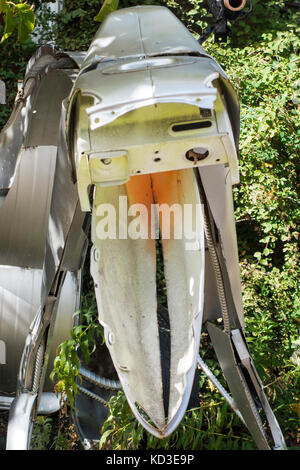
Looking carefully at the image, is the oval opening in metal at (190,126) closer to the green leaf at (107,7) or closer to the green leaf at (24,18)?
the green leaf at (107,7)

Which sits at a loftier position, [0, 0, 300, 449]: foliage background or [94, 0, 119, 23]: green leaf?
[94, 0, 119, 23]: green leaf

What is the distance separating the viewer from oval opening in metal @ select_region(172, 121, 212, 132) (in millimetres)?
2090

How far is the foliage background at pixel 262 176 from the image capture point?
4.02 meters

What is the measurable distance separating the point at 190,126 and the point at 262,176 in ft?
10.5

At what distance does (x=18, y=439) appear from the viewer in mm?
2641

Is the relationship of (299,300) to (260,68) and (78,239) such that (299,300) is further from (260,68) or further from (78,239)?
(78,239)

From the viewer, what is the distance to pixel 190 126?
210 cm

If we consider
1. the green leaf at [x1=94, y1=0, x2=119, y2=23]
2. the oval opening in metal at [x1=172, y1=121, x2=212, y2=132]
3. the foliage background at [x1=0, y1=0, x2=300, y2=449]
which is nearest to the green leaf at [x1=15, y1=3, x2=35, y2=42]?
the green leaf at [x1=94, y1=0, x2=119, y2=23]

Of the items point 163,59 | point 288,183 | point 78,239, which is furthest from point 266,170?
point 163,59

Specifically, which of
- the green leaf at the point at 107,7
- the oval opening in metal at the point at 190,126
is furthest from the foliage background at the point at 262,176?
the green leaf at the point at 107,7

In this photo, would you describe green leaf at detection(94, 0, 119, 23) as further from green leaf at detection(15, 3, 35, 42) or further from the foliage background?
the foliage background

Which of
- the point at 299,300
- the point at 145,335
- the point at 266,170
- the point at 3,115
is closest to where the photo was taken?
the point at 145,335

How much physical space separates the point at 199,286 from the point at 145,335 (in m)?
0.39

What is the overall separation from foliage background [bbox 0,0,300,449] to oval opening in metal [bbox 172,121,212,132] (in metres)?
2.11
